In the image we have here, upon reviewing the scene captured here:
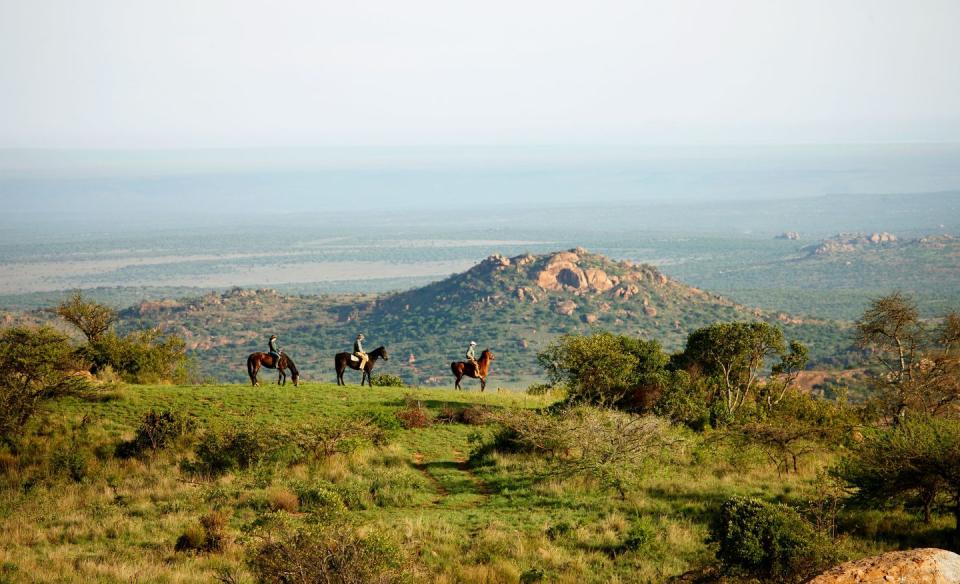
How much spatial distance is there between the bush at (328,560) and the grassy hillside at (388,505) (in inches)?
23.9

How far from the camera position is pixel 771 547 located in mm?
13188

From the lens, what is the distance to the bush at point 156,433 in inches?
907

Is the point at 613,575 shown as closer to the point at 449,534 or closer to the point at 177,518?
the point at 449,534

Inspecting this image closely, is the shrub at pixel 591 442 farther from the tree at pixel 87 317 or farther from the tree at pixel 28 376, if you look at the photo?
the tree at pixel 87 317

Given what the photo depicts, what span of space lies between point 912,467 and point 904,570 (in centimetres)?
652

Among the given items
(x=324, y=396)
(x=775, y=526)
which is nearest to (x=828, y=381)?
(x=324, y=396)

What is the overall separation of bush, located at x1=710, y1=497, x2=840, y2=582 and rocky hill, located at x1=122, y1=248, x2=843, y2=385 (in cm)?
7692

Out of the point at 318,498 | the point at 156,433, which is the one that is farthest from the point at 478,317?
the point at 318,498

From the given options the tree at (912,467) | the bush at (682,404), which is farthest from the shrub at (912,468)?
the bush at (682,404)

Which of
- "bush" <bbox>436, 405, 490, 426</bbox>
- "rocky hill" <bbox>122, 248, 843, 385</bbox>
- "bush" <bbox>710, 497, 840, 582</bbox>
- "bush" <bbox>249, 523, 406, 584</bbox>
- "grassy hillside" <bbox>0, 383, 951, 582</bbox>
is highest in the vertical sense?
"bush" <bbox>249, 523, 406, 584</bbox>

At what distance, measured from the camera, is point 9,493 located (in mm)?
19781

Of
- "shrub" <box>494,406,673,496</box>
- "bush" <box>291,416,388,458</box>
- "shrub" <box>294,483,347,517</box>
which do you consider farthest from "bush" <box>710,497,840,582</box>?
"bush" <box>291,416,388,458</box>

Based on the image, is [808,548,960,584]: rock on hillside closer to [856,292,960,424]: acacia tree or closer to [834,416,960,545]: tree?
[834,416,960,545]: tree

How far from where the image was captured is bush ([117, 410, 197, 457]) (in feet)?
75.6
